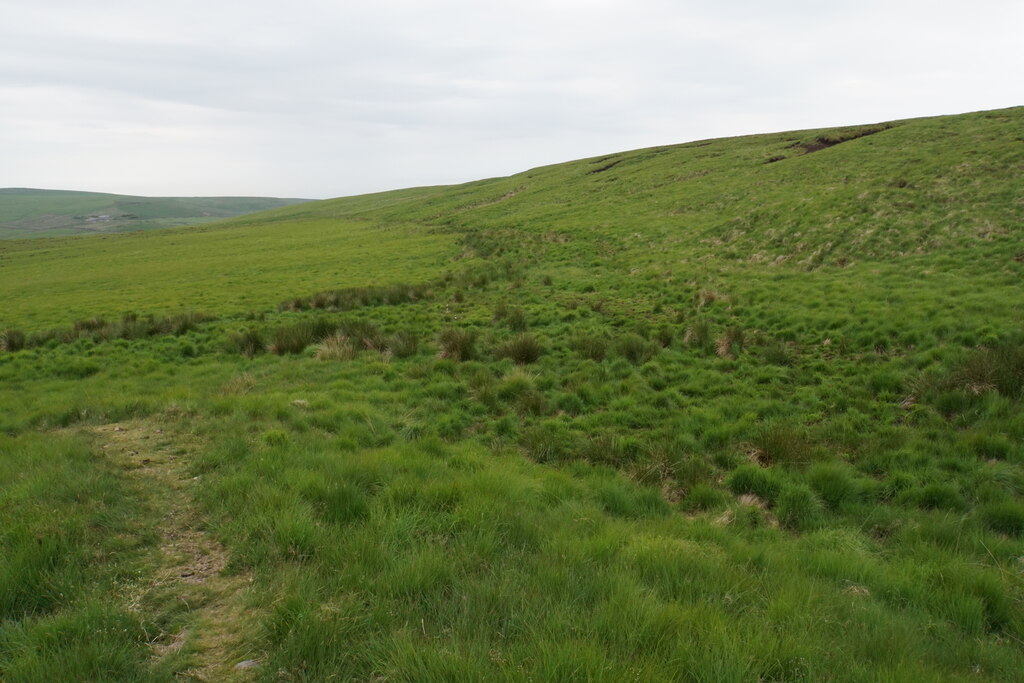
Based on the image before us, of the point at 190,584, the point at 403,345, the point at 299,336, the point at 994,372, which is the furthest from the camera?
the point at 299,336

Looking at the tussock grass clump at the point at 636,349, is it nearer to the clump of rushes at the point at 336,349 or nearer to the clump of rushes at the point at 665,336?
the clump of rushes at the point at 665,336

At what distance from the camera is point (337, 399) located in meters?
9.66

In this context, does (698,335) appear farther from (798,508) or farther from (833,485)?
(798,508)

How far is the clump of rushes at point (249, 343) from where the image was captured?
562 inches

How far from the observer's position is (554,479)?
6285 millimetres


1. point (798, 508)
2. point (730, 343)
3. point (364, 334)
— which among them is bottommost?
point (798, 508)

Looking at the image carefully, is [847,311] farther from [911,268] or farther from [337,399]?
[337,399]

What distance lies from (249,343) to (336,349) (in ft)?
11.2

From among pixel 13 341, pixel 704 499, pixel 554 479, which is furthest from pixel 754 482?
pixel 13 341

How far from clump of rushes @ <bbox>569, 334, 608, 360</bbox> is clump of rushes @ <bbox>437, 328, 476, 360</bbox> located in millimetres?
2671

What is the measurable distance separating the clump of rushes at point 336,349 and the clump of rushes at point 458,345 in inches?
96.9

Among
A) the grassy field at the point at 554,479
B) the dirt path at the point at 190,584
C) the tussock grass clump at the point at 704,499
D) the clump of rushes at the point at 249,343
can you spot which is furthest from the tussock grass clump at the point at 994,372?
the clump of rushes at the point at 249,343

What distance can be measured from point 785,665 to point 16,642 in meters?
4.71

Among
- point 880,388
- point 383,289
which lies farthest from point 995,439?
point 383,289
